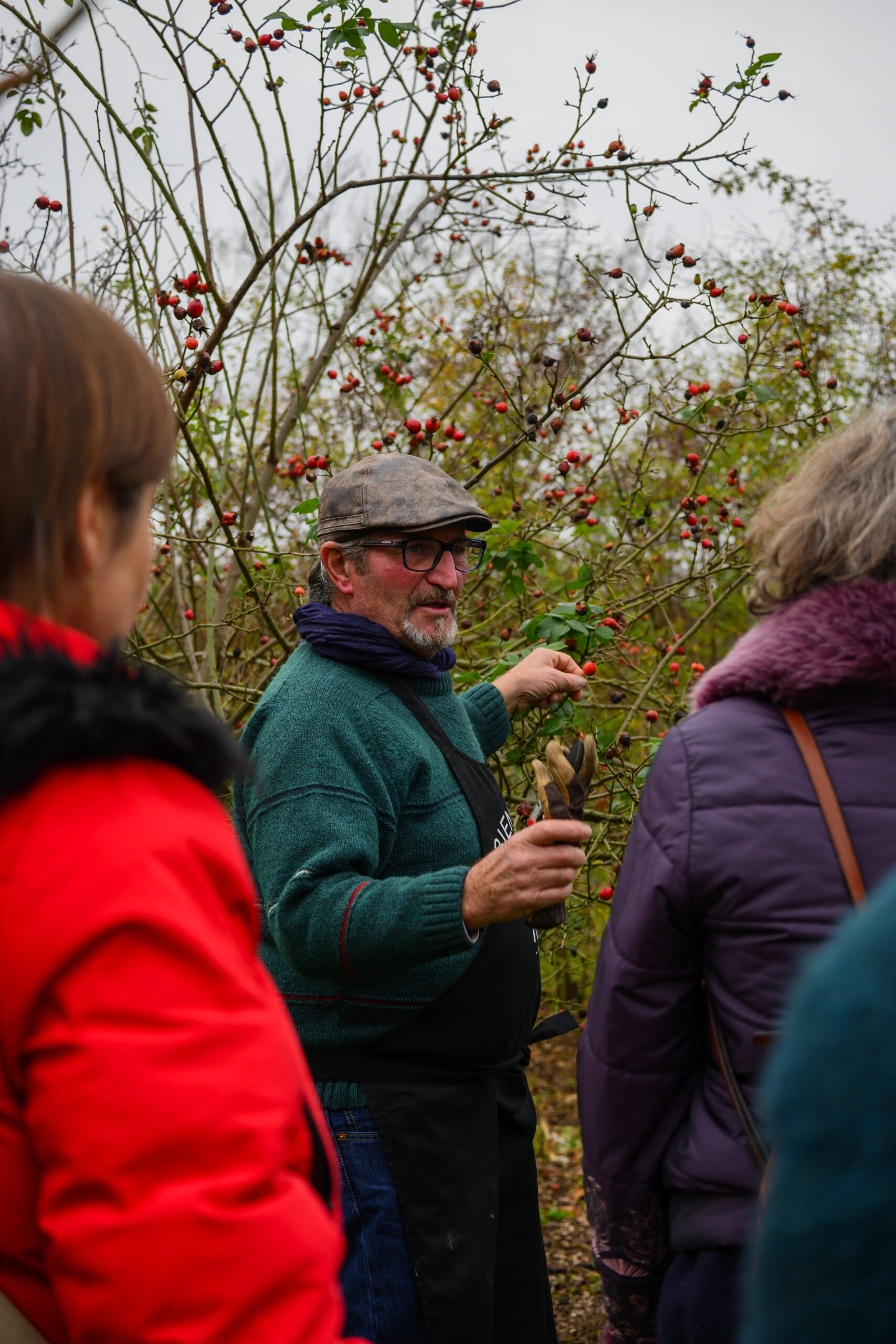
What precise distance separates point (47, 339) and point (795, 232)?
8218 mm

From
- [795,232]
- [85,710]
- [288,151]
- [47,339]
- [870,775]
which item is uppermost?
[795,232]

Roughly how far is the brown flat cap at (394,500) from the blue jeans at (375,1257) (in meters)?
1.28

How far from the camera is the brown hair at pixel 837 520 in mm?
1389

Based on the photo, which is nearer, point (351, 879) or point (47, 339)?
point (47, 339)

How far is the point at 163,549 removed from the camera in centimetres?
407

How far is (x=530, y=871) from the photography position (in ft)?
5.62

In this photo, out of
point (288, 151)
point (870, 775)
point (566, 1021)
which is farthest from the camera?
point (288, 151)

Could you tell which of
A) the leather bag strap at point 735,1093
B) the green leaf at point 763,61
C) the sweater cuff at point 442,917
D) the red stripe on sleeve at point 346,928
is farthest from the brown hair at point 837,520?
the green leaf at point 763,61

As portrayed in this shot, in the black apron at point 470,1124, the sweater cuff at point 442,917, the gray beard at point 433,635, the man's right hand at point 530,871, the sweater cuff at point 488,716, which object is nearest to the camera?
the man's right hand at point 530,871

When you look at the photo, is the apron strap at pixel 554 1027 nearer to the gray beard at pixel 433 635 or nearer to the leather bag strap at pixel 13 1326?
the gray beard at pixel 433 635

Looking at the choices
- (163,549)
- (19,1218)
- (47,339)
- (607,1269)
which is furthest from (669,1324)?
(163,549)

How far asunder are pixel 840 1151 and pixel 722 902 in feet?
2.69

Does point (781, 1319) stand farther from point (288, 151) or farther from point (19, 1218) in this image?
point (288, 151)

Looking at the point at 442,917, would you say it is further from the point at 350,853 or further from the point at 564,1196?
the point at 564,1196
